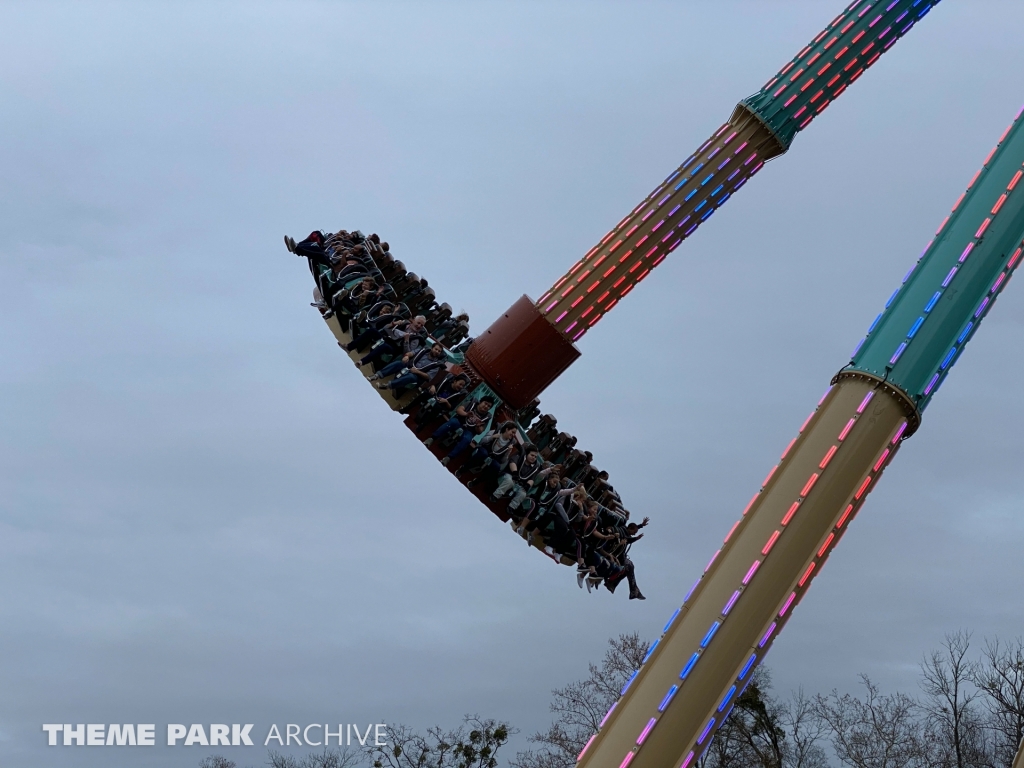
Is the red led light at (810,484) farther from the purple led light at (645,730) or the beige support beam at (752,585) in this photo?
the purple led light at (645,730)

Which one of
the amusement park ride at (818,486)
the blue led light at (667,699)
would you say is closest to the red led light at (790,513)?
the amusement park ride at (818,486)

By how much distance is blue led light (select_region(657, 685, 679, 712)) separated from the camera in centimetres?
898

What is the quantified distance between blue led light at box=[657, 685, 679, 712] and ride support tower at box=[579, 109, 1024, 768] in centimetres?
1

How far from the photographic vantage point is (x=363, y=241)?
2030 centimetres

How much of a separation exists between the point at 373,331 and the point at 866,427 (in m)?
10.4

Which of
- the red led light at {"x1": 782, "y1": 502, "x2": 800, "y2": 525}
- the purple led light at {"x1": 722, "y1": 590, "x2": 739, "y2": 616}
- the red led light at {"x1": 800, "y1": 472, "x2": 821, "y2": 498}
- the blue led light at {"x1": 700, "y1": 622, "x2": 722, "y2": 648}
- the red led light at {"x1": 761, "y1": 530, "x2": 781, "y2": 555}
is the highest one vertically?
the red led light at {"x1": 800, "y1": 472, "x2": 821, "y2": 498}

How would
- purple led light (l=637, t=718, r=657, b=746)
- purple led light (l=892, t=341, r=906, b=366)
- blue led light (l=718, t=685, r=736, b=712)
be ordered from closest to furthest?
purple led light (l=637, t=718, r=657, b=746)
blue led light (l=718, t=685, r=736, b=712)
purple led light (l=892, t=341, r=906, b=366)

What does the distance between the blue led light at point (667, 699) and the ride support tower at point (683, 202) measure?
1050 centimetres

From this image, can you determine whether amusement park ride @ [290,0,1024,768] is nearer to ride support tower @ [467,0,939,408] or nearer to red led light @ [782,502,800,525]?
red led light @ [782,502,800,525]

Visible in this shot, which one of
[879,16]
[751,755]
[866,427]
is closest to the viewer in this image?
[866,427]

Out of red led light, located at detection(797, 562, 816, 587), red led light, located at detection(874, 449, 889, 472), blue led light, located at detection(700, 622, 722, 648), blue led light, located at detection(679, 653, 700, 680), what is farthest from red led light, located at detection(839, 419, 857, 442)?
blue led light, located at detection(679, 653, 700, 680)

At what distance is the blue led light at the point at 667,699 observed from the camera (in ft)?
29.5

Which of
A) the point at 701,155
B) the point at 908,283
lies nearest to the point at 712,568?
the point at 908,283

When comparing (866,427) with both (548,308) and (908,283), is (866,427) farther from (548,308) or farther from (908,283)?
(548,308)
